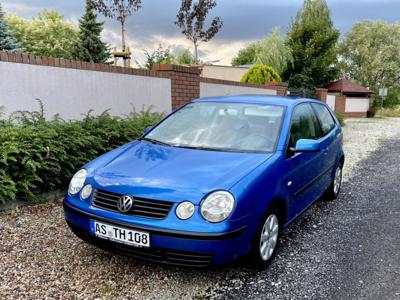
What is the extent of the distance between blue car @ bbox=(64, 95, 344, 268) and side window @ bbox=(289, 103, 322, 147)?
0.03 metres

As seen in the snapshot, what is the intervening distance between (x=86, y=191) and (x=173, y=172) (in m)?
0.76

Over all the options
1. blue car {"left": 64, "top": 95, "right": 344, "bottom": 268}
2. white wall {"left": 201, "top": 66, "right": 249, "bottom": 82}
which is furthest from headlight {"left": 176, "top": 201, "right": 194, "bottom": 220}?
white wall {"left": 201, "top": 66, "right": 249, "bottom": 82}

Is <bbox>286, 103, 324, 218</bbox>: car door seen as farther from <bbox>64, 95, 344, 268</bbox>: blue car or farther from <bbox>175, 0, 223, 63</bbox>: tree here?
<bbox>175, 0, 223, 63</bbox>: tree

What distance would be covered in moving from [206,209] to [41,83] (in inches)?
170

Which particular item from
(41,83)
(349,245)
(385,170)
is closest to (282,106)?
(349,245)

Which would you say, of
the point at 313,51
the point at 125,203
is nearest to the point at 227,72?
the point at 313,51

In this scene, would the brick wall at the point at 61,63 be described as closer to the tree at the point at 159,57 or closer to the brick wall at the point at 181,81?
the brick wall at the point at 181,81

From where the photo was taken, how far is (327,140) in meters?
4.80

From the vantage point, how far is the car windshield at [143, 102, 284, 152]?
12.0 ft

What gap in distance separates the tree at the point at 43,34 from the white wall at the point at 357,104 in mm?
21946

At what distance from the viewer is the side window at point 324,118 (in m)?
4.94

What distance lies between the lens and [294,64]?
2691 cm

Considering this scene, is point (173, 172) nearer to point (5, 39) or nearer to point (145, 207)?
point (145, 207)

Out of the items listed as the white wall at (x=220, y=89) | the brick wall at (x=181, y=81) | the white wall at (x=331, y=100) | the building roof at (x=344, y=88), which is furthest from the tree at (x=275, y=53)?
the brick wall at (x=181, y=81)
